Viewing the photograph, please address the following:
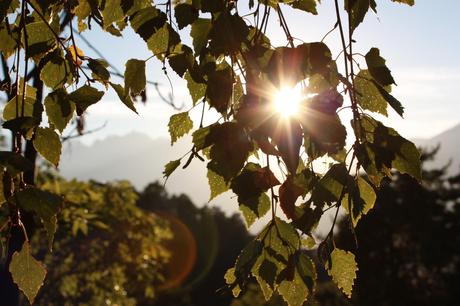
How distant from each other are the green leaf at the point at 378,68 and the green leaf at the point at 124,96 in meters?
0.68

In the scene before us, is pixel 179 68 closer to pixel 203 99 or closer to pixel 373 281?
pixel 203 99

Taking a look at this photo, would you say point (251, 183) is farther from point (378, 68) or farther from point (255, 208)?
point (378, 68)

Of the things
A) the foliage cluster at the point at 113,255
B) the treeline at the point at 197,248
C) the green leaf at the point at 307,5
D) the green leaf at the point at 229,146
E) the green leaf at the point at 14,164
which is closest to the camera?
the green leaf at the point at 14,164

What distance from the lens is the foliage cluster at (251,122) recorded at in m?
1.13

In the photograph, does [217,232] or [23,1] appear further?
[217,232]

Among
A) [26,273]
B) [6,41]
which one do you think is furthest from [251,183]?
[6,41]

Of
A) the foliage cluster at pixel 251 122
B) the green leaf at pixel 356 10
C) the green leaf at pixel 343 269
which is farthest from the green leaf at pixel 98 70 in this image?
Result: the green leaf at pixel 343 269

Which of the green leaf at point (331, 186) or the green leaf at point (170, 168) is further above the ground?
the green leaf at point (331, 186)

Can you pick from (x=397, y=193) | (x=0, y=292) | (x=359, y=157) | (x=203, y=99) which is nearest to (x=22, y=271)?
(x=203, y=99)

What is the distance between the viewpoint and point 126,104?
1.40 meters

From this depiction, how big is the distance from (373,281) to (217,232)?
830 inches

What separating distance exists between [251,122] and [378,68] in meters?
0.45

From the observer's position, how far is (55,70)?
57.7 inches

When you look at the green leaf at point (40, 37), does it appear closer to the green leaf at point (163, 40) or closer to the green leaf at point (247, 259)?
the green leaf at point (163, 40)
